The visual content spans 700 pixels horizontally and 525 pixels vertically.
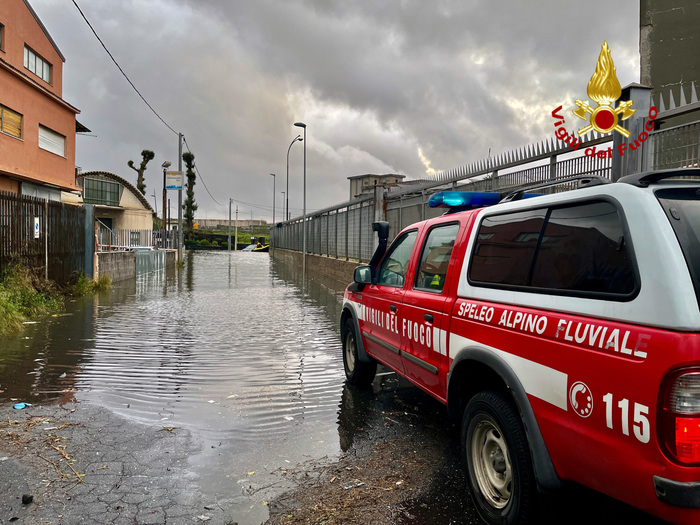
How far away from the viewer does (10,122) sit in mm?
18750

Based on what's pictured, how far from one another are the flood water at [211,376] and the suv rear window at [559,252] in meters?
2.00

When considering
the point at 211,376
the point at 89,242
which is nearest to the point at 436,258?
the point at 211,376

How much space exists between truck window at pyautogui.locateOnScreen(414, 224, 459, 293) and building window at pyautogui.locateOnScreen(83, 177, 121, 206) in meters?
59.3

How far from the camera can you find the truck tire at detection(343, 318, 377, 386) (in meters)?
5.79

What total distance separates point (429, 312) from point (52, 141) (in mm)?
22453

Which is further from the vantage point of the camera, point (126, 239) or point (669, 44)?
point (126, 239)

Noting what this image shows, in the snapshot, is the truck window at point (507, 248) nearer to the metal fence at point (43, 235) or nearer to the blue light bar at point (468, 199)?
the blue light bar at point (468, 199)

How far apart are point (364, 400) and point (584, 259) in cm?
348

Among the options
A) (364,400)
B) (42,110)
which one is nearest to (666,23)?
(364,400)

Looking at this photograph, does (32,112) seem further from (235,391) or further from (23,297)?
(235,391)

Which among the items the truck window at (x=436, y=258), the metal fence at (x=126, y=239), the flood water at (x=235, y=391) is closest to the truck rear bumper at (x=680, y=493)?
the flood water at (x=235, y=391)

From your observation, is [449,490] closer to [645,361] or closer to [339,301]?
[645,361]

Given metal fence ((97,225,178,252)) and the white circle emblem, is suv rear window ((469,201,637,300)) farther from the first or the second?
metal fence ((97,225,178,252))

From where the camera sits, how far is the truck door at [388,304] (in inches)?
183
